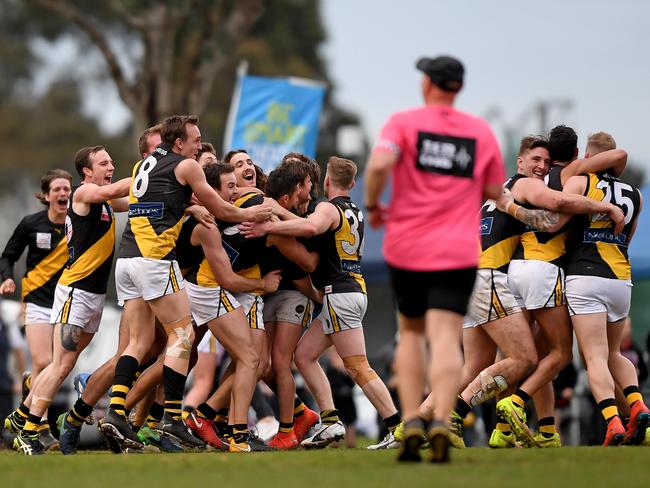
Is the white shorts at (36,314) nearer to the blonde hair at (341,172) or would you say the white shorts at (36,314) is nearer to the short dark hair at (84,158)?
the short dark hair at (84,158)

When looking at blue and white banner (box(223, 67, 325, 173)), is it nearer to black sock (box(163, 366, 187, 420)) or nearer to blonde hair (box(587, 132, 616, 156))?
blonde hair (box(587, 132, 616, 156))

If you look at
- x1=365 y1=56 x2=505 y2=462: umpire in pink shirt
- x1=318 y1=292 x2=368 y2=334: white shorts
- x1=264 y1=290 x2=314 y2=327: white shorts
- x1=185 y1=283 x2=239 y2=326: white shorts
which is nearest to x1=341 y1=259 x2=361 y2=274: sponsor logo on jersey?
x1=318 y1=292 x2=368 y2=334: white shorts

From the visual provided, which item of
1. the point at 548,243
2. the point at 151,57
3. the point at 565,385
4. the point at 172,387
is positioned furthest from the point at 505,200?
the point at 151,57

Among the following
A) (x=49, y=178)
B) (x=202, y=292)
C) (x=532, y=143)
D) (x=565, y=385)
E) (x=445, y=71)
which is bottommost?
(x=565, y=385)

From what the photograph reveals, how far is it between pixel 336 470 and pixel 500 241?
378 centimetres

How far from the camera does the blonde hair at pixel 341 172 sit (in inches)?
413

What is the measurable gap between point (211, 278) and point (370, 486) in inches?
163

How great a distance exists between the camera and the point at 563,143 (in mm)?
10453

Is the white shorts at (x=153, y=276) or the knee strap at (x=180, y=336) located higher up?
the white shorts at (x=153, y=276)

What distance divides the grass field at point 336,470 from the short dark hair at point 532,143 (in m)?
2.92

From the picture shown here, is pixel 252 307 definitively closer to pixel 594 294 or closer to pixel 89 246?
pixel 89 246

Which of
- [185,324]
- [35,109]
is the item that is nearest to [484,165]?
[185,324]

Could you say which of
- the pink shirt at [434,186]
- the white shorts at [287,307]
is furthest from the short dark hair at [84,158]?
the pink shirt at [434,186]

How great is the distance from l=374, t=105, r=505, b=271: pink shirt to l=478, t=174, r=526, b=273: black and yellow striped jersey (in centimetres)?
278
